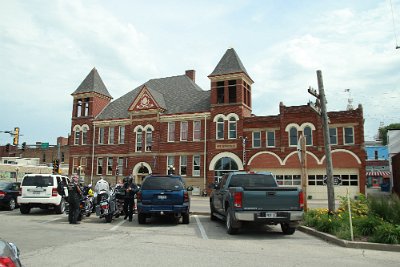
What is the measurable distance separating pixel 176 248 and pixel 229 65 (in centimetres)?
3317

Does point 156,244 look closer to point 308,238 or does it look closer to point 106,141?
point 308,238

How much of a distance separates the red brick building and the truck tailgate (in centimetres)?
2561

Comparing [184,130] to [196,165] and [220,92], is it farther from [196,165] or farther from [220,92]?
[220,92]

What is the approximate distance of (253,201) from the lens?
10.6m

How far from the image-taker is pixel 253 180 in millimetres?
13008

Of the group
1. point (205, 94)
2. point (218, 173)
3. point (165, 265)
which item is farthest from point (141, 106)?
point (165, 265)

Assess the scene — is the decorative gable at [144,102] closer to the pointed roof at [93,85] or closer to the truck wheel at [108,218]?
the pointed roof at [93,85]

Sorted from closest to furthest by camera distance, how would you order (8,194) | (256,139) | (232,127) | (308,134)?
(8,194)
(308,134)
(256,139)
(232,127)

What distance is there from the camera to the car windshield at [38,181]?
17141mm

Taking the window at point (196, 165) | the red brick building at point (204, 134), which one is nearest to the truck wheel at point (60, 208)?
the red brick building at point (204, 134)

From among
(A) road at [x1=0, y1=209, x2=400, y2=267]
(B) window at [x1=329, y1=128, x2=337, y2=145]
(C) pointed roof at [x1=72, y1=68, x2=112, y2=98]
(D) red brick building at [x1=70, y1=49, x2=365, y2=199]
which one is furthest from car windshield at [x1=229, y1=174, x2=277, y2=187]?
(C) pointed roof at [x1=72, y1=68, x2=112, y2=98]

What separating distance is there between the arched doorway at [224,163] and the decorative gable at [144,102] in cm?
961

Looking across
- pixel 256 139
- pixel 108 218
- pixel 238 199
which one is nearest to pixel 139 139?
pixel 256 139

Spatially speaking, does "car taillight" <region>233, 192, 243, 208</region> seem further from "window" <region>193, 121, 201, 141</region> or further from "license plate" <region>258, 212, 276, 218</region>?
"window" <region>193, 121, 201, 141</region>
